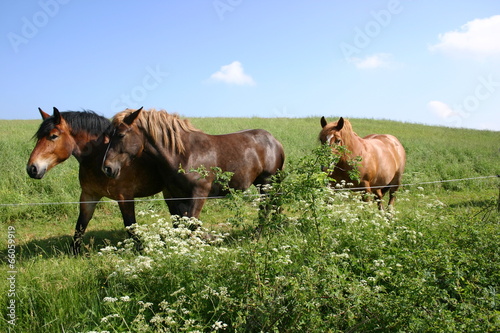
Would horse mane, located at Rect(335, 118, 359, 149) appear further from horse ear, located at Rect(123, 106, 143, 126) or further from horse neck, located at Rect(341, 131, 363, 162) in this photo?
horse ear, located at Rect(123, 106, 143, 126)

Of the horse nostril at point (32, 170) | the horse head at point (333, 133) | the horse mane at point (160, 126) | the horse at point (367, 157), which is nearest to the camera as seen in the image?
the horse nostril at point (32, 170)

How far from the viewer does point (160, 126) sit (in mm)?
4699

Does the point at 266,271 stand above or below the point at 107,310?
above

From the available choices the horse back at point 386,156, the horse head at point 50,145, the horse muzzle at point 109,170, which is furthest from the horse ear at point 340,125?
the horse head at point 50,145

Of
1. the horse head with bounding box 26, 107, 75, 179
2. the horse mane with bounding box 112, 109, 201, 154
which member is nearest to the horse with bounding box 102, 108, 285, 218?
the horse mane with bounding box 112, 109, 201, 154

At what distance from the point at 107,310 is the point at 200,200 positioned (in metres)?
2.02

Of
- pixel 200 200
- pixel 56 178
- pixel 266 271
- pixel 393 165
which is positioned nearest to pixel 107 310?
pixel 266 271

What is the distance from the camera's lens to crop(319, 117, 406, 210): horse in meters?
5.51

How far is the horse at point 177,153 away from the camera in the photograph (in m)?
4.41

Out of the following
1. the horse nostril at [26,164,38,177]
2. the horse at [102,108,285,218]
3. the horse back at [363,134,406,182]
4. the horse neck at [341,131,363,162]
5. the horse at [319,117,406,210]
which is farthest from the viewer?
the horse back at [363,134,406,182]

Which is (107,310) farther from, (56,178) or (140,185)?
(56,178)

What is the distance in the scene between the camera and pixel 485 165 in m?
14.5

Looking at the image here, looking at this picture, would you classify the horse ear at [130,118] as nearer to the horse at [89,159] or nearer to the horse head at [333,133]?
the horse at [89,159]

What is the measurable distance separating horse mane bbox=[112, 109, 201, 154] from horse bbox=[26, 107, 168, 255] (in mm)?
417
